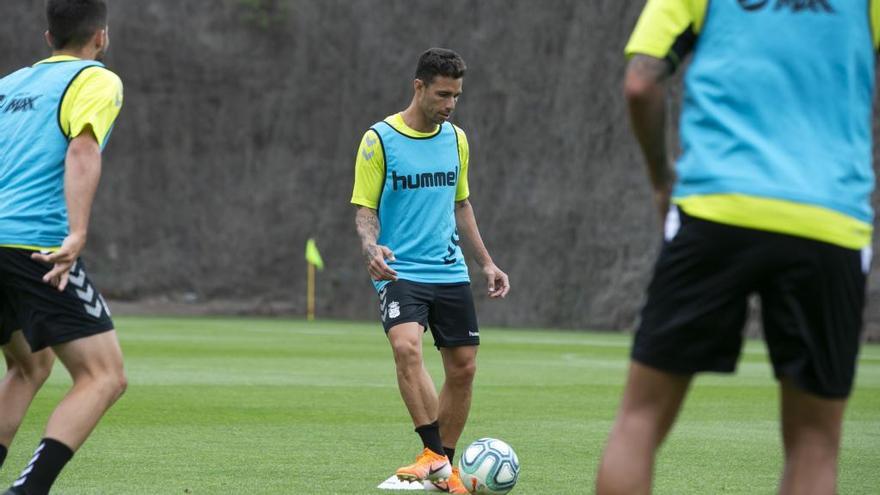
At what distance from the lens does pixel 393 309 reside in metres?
7.77

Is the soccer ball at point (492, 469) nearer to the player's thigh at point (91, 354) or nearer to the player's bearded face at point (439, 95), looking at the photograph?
the player's bearded face at point (439, 95)

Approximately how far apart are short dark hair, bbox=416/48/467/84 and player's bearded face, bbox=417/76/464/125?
0.09ft

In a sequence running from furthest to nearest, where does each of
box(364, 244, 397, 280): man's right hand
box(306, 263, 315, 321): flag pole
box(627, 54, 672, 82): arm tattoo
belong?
box(306, 263, 315, 321): flag pole, box(364, 244, 397, 280): man's right hand, box(627, 54, 672, 82): arm tattoo

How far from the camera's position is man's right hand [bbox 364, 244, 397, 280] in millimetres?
7648

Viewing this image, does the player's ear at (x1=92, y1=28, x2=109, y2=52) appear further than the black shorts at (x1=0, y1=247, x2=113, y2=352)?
Yes

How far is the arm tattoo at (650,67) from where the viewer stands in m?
3.99

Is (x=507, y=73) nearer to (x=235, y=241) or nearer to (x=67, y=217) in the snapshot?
(x=235, y=241)

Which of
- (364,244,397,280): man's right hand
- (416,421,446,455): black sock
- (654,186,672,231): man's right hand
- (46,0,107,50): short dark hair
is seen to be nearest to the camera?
(654,186,672,231): man's right hand

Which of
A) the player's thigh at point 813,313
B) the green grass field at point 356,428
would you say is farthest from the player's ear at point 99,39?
the player's thigh at point 813,313

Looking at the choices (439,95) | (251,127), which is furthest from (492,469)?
(251,127)

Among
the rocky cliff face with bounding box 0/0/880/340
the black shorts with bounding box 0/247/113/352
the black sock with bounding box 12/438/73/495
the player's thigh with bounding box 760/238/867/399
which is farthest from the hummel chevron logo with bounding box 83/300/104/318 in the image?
the rocky cliff face with bounding box 0/0/880/340

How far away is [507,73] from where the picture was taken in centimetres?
4112

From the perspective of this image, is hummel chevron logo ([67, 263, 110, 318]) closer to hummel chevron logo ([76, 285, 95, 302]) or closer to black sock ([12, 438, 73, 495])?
hummel chevron logo ([76, 285, 95, 302])

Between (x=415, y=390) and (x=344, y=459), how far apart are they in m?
1.03
